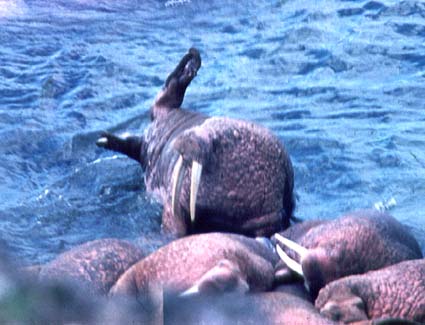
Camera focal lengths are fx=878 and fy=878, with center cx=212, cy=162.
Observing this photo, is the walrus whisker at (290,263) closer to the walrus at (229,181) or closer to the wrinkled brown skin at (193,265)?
the wrinkled brown skin at (193,265)

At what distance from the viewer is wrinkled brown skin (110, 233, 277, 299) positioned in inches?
125

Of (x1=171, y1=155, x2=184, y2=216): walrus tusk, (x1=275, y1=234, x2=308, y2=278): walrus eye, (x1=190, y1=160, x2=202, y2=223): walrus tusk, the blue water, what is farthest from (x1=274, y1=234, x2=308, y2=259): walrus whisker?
the blue water

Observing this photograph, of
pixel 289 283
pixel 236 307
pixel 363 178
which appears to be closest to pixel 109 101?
pixel 363 178

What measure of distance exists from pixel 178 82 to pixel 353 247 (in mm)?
2428

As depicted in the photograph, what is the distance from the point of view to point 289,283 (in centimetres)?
336

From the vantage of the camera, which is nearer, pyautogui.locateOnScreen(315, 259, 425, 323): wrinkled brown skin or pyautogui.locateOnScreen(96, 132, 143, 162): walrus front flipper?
pyautogui.locateOnScreen(315, 259, 425, 323): wrinkled brown skin

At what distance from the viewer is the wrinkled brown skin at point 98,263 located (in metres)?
3.40

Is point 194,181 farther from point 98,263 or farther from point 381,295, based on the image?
point 381,295

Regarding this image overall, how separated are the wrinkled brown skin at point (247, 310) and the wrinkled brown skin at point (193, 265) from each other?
0.54 feet

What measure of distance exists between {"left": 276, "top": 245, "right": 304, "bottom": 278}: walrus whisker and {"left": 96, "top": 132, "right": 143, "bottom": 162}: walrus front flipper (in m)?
2.29

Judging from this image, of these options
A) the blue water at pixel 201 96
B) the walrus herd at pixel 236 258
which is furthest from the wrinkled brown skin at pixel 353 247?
the blue water at pixel 201 96

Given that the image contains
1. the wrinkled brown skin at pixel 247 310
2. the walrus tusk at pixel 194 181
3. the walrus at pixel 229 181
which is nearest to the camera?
the wrinkled brown skin at pixel 247 310

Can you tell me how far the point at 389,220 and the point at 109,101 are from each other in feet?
13.4

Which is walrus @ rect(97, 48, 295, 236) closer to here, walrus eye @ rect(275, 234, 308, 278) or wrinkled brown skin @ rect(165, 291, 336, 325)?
walrus eye @ rect(275, 234, 308, 278)
